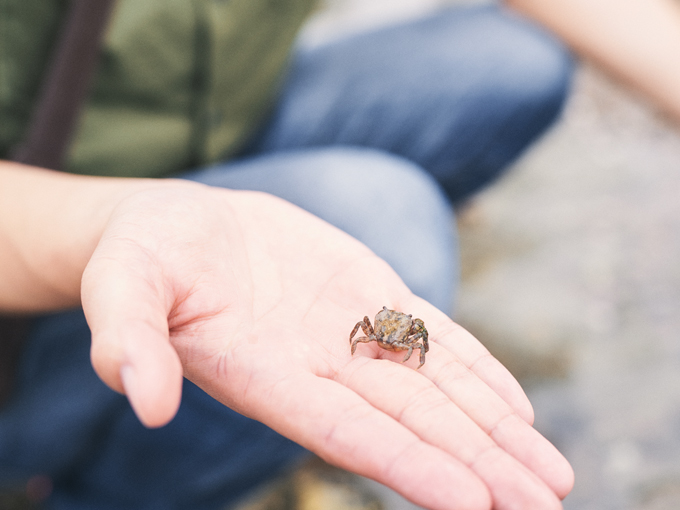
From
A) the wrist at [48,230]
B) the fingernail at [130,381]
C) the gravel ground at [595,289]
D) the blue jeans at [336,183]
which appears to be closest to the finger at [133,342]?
the fingernail at [130,381]

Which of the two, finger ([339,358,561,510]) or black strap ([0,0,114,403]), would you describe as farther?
black strap ([0,0,114,403])

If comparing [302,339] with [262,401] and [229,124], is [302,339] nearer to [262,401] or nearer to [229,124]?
[262,401]

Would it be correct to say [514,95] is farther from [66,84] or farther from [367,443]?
[367,443]

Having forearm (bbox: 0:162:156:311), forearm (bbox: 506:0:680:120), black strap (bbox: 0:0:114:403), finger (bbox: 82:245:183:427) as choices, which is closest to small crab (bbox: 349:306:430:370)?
finger (bbox: 82:245:183:427)

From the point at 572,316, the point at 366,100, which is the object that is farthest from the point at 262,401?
the point at 572,316

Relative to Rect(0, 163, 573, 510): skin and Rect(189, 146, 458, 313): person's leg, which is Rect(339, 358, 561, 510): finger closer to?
Rect(0, 163, 573, 510): skin
